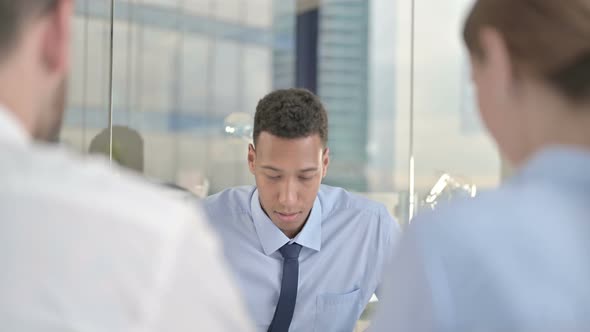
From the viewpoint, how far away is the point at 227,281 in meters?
0.70

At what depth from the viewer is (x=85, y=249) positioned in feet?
2.02

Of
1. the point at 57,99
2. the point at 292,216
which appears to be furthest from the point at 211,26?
the point at 57,99

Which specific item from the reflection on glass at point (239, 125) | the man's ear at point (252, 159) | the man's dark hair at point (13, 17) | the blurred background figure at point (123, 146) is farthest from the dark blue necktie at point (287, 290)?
the man's dark hair at point (13, 17)

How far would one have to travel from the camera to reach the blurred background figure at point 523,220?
0.69 meters

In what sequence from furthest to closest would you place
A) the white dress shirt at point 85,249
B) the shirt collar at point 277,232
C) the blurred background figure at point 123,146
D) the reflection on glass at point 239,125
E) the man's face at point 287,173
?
the reflection on glass at point 239,125
the blurred background figure at point 123,146
the shirt collar at point 277,232
the man's face at point 287,173
the white dress shirt at point 85,249

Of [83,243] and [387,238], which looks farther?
[387,238]

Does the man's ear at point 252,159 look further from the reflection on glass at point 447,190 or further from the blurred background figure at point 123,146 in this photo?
the reflection on glass at point 447,190

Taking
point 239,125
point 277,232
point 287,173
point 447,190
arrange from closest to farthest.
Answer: point 287,173 → point 277,232 → point 239,125 → point 447,190

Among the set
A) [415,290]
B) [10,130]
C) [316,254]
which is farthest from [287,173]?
[10,130]

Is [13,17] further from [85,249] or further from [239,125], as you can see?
[239,125]

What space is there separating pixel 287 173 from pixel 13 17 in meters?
1.52

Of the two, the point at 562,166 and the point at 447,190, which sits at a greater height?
the point at 562,166

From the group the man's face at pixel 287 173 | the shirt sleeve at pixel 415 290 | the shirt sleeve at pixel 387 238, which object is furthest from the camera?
the shirt sleeve at pixel 387 238

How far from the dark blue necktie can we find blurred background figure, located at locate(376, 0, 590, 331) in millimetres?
1396
